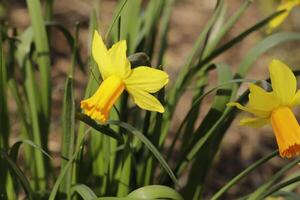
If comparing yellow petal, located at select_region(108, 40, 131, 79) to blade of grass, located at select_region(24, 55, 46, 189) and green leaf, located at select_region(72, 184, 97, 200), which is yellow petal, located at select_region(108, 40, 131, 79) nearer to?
green leaf, located at select_region(72, 184, 97, 200)

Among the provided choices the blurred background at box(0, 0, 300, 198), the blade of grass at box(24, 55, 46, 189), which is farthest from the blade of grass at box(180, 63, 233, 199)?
the blurred background at box(0, 0, 300, 198)

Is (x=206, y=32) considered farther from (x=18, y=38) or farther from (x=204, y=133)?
(x=18, y=38)

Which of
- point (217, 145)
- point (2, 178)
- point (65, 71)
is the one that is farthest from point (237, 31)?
point (2, 178)

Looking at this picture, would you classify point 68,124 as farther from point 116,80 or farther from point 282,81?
point 282,81

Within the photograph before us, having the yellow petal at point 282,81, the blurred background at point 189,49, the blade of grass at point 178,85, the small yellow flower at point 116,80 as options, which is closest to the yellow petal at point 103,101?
the small yellow flower at point 116,80

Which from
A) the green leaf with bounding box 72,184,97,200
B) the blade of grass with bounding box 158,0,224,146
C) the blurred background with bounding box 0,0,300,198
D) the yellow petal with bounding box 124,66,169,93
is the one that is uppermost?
the yellow petal with bounding box 124,66,169,93

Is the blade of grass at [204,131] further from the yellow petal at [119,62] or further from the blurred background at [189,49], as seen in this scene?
the blurred background at [189,49]

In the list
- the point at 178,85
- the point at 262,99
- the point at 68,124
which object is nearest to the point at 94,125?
the point at 68,124
